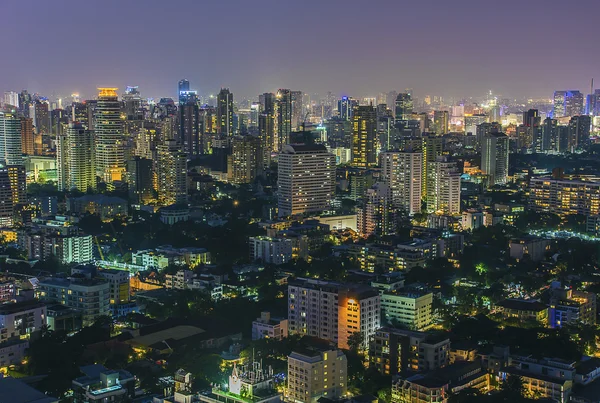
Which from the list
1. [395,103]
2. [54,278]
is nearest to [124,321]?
[54,278]

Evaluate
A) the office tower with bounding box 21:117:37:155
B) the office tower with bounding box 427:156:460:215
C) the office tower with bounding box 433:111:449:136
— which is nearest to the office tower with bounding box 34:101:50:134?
the office tower with bounding box 21:117:37:155

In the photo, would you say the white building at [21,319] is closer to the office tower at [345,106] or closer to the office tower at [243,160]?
the office tower at [243,160]

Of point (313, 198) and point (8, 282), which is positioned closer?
point (8, 282)

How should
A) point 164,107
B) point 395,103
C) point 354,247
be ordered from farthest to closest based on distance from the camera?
point 395,103 < point 164,107 < point 354,247

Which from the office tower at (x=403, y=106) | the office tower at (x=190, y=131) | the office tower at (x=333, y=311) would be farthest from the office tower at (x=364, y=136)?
the office tower at (x=333, y=311)

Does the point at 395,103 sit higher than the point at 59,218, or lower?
higher

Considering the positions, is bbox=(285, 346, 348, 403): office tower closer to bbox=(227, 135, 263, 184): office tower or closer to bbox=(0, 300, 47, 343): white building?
bbox=(0, 300, 47, 343): white building

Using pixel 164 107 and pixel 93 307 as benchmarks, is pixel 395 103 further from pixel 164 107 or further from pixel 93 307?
pixel 93 307
